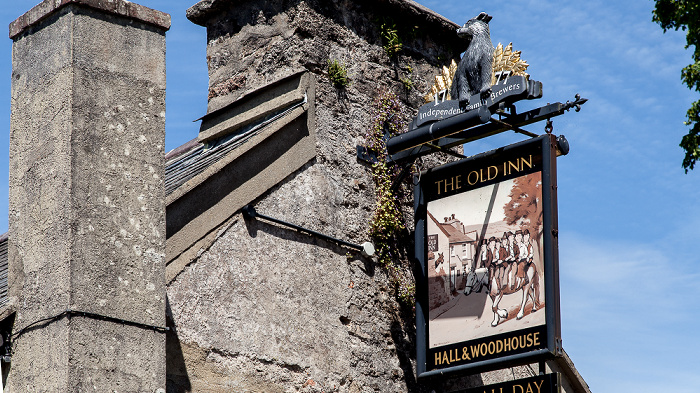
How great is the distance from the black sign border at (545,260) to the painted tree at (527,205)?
0.21 feet

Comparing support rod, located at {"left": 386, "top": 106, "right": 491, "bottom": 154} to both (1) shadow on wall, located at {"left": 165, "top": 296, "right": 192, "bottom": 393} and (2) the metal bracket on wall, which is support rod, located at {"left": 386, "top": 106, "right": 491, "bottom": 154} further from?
(1) shadow on wall, located at {"left": 165, "top": 296, "right": 192, "bottom": 393}

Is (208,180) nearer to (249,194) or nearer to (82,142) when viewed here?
(249,194)

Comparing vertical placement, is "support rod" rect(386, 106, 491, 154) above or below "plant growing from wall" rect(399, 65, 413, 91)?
below

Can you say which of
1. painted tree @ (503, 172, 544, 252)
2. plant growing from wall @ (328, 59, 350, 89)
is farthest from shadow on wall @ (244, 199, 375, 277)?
plant growing from wall @ (328, 59, 350, 89)

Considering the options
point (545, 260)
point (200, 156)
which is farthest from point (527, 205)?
point (200, 156)

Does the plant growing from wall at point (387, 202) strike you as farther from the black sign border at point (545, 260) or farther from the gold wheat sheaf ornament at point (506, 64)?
the gold wheat sheaf ornament at point (506, 64)

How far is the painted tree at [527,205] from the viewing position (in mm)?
7848

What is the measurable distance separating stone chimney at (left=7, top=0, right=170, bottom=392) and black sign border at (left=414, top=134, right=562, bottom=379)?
2.68 metres

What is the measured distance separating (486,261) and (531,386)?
1.00 m

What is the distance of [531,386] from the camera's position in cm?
767

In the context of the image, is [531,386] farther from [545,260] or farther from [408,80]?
[408,80]

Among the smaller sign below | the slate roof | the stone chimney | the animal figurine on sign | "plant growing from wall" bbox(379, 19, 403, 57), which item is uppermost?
"plant growing from wall" bbox(379, 19, 403, 57)

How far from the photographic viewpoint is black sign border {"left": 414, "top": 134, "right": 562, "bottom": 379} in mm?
7539

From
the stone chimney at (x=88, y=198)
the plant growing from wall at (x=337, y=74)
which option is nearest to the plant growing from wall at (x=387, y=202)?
the plant growing from wall at (x=337, y=74)
